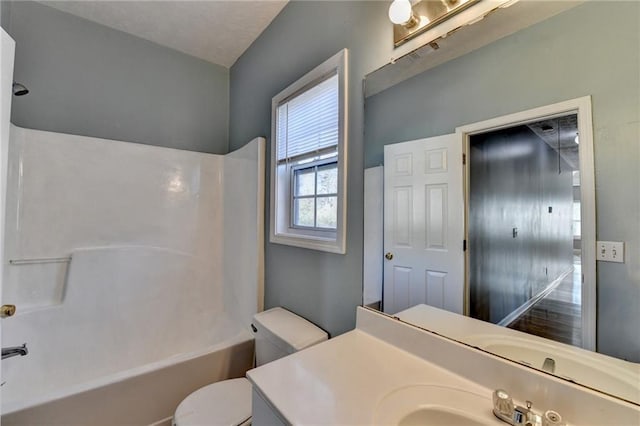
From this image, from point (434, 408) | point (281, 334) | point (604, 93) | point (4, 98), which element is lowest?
point (281, 334)

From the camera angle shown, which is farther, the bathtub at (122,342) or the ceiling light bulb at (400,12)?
the bathtub at (122,342)

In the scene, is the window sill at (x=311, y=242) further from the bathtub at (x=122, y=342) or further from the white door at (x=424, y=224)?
the bathtub at (x=122, y=342)

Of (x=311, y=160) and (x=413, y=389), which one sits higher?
(x=311, y=160)

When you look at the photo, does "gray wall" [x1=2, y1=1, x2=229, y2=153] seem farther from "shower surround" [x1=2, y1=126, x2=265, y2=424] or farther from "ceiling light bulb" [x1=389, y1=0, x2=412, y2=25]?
"ceiling light bulb" [x1=389, y1=0, x2=412, y2=25]

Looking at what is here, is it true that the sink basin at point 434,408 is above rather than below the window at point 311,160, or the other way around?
below

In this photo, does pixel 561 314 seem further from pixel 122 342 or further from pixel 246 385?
pixel 122 342

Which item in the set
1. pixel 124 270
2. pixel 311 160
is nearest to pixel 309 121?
pixel 311 160

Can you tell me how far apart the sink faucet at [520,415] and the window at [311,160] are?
0.80 meters

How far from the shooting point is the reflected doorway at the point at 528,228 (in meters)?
0.69

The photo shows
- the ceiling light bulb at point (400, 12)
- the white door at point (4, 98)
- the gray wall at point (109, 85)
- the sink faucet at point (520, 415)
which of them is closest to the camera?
the sink faucet at point (520, 415)

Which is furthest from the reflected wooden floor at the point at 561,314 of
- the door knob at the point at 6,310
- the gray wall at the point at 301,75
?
the door knob at the point at 6,310

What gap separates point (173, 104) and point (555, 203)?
8.68 feet

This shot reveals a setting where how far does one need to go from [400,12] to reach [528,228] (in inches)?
35.7

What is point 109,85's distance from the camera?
6.75 ft
